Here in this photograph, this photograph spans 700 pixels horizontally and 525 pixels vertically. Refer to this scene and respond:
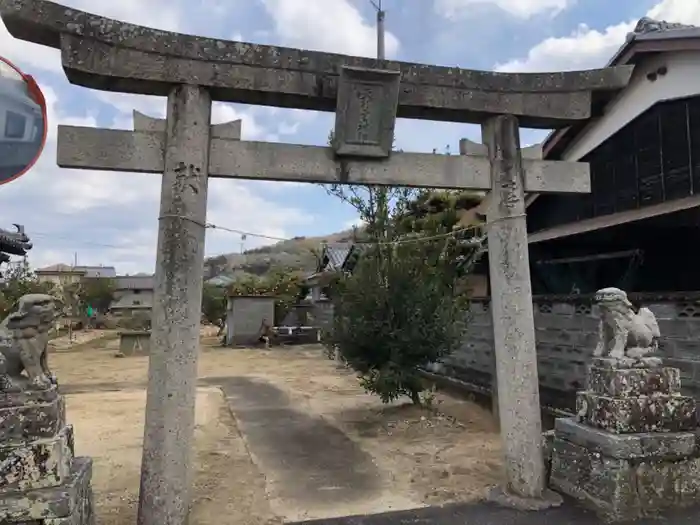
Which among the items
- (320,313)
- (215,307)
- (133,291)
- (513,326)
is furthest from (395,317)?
(133,291)

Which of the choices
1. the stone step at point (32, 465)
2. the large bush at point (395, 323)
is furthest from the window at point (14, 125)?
the stone step at point (32, 465)

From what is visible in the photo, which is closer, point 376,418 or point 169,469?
point 169,469

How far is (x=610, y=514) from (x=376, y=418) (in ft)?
16.2

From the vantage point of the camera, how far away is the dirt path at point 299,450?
5.34 m

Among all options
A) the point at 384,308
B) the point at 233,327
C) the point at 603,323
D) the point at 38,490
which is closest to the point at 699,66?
the point at 603,323

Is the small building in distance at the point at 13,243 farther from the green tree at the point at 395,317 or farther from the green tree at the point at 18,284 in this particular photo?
the green tree at the point at 395,317

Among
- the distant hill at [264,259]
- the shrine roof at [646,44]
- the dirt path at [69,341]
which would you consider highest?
the distant hill at [264,259]

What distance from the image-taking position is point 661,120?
8.88 metres

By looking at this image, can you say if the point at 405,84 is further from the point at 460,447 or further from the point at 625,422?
the point at 460,447

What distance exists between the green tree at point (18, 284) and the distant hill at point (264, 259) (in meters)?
30.4

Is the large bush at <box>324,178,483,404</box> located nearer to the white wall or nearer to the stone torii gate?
the stone torii gate

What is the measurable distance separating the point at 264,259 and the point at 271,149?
69595mm

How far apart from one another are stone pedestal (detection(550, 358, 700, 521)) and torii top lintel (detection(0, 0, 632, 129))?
2.79m

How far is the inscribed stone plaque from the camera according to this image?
501 cm
